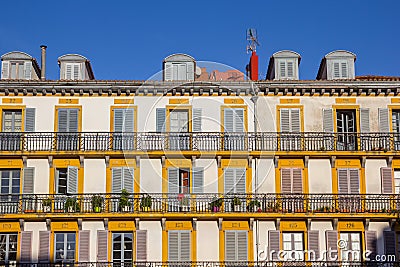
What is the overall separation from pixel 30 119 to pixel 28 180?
3063 millimetres

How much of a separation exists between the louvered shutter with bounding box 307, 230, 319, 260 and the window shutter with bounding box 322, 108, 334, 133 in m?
5.16

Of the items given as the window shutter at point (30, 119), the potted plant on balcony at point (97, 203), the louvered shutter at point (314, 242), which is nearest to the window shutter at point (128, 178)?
the potted plant on balcony at point (97, 203)

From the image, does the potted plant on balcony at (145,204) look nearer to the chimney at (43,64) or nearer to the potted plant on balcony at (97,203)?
the potted plant on balcony at (97,203)

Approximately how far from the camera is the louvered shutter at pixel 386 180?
43906 mm

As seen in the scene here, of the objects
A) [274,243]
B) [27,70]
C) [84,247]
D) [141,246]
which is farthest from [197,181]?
[27,70]

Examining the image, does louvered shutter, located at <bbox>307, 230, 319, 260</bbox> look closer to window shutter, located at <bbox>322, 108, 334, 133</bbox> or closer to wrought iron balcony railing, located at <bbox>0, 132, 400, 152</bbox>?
wrought iron balcony railing, located at <bbox>0, 132, 400, 152</bbox>

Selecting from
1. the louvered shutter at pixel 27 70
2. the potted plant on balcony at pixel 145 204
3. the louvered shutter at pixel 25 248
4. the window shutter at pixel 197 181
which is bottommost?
the louvered shutter at pixel 25 248

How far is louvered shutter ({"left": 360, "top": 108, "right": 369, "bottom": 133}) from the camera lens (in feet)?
147

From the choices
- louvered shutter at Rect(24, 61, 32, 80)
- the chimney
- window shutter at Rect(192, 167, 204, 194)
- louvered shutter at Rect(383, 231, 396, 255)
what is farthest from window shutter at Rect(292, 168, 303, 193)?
louvered shutter at Rect(24, 61, 32, 80)

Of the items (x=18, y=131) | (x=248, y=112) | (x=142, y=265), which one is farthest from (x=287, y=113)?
(x=18, y=131)

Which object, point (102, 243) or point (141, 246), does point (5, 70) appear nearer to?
point (102, 243)

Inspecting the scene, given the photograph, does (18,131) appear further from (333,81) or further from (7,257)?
(333,81)

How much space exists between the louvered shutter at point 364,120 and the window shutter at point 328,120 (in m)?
1.48

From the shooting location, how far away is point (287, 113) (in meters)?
44.8
